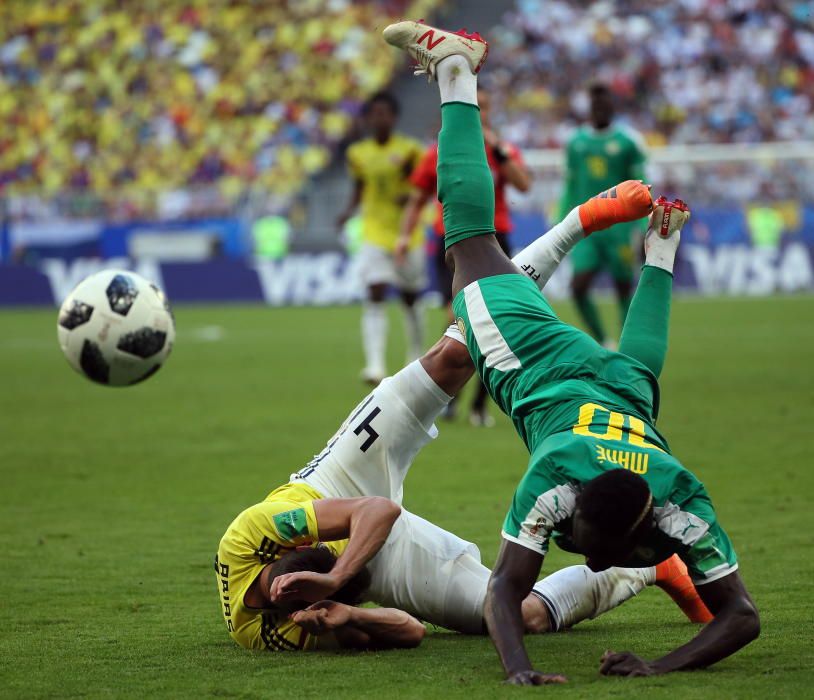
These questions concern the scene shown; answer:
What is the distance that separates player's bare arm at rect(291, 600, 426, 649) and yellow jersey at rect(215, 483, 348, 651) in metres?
0.21

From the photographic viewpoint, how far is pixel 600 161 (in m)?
13.8

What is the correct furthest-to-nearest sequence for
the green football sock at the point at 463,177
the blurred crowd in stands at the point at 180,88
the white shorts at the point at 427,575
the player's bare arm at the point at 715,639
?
1. the blurred crowd in stands at the point at 180,88
2. the green football sock at the point at 463,177
3. the white shorts at the point at 427,575
4. the player's bare arm at the point at 715,639

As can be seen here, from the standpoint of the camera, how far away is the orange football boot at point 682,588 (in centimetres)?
555

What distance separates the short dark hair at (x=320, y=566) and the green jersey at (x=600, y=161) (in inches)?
346

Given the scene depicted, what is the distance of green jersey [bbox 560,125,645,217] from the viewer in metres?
13.7

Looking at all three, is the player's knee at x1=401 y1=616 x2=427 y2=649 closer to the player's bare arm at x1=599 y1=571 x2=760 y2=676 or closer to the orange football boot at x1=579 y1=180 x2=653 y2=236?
the player's bare arm at x1=599 y1=571 x2=760 y2=676

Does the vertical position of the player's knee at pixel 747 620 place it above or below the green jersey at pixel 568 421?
below

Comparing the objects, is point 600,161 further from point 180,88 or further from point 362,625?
point 180,88

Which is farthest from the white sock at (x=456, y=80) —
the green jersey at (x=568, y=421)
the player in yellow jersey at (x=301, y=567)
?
the player in yellow jersey at (x=301, y=567)

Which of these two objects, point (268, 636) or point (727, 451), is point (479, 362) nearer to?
point (268, 636)

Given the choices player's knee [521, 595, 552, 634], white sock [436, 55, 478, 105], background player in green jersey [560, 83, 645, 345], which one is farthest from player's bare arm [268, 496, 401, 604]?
background player in green jersey [560, 83, 645, 345]

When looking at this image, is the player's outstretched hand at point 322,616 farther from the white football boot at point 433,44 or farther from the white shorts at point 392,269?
the white shorts at point 392,269

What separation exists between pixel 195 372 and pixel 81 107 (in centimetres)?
1984

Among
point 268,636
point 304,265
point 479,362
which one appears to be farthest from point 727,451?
point 304,265
